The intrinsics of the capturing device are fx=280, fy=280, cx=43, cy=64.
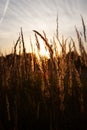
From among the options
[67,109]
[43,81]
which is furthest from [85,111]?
[43,81]

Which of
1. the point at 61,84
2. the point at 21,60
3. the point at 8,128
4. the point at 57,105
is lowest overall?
the point at 8,128

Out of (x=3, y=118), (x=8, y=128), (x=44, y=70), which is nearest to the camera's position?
(x=44, y=70)

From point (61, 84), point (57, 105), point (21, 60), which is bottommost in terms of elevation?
point (57, 105)

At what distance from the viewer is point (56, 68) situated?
67.5 inches

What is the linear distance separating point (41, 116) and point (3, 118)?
0.94 feet

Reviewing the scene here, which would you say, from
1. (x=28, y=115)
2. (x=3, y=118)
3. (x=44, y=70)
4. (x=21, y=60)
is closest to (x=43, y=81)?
(x=44, y=70)

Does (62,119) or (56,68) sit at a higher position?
(56,68)

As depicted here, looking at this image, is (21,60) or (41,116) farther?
(21,60)

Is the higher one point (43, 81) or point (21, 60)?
point (21, 60)

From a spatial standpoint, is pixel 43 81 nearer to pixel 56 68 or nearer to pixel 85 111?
pixel 56 68

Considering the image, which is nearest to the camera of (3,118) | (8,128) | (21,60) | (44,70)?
(44,70)

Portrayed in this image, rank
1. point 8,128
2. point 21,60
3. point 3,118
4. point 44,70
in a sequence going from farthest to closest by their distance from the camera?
point 21,60 < point 3,118 < point 8,128 < point 44,70

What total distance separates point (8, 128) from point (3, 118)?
0.18 meters

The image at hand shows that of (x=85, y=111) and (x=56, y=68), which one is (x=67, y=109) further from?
(x=56, y=68)
